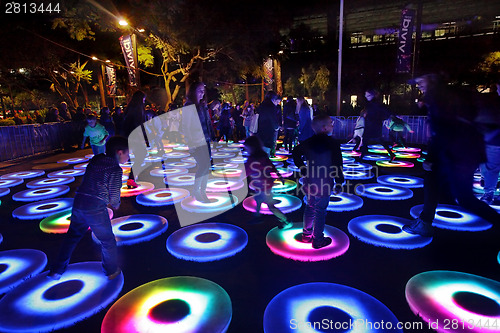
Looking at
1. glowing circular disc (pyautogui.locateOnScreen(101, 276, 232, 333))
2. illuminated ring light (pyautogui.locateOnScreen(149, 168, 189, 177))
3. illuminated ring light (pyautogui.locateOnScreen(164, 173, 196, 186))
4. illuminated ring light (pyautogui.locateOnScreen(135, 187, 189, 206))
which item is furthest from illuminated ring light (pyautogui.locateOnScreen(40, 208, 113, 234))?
illuminated ring light (pyautogui.locateOnScreen(149, 168, 189, 177))

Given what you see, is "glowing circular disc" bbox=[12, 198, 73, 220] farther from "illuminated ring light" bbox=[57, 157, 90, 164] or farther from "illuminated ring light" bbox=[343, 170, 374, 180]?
"illuminated ring light" bbox=[343, 170, 374, 180]

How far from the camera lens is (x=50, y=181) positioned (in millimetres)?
7035

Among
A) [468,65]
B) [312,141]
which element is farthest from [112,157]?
[468,65]

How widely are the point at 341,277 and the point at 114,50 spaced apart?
29.7 meters

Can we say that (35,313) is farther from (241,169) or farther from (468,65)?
(468,65)

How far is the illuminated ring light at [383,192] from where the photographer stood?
211 inches

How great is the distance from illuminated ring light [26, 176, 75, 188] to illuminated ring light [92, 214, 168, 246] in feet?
11.7

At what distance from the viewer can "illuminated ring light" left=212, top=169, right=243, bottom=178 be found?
7.38 metres

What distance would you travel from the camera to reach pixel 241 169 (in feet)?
26.5

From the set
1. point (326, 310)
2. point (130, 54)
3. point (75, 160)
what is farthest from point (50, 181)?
point (130, 54)

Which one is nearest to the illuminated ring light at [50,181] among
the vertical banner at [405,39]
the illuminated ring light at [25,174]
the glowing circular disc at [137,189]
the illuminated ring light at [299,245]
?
the illuminated ring light at [25,174]

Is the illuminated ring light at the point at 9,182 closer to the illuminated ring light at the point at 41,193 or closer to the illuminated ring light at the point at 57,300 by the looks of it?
the illuminated ring light at the point at 41,193

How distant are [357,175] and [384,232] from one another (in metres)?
3.47

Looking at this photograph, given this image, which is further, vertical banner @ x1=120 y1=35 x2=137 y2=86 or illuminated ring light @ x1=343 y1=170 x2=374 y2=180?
vertical banner @ x1=120 y1=35 x2=137 y2=86
